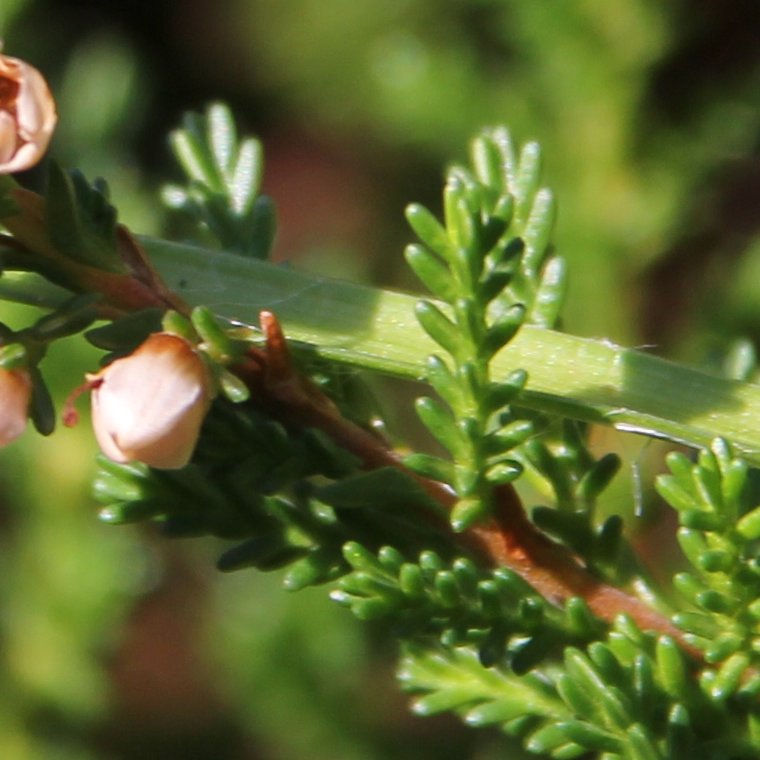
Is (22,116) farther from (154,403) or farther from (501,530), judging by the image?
(501,530)

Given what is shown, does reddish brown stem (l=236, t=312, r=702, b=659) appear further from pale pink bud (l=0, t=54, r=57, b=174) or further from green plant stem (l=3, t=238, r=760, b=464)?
pale pink bud (l=0, t=54, r=57, b=174)

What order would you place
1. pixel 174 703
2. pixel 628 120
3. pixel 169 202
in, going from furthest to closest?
pixel 174 703 → pixel 628 120 → pixel 169 202

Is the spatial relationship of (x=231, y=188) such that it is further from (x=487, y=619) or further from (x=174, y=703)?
(x=174, y=703)

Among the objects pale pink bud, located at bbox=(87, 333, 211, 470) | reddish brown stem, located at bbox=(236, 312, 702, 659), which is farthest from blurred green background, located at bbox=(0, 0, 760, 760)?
pale pink bud, located at bbox=(87, 333, 211, 470)

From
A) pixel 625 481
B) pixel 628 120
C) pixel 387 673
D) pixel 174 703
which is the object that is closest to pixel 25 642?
pixel 387 673

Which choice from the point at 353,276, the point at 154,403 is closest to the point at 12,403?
the point at 154,403
